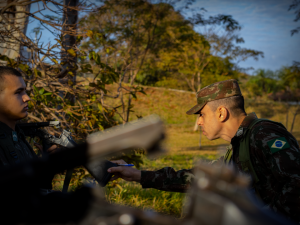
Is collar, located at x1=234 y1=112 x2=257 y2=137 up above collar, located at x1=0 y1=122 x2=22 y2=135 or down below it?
above

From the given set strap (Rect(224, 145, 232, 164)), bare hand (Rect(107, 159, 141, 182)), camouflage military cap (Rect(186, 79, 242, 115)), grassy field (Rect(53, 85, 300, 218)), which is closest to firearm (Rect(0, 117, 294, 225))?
bare hand (Rect(107, 159, 141, 182))

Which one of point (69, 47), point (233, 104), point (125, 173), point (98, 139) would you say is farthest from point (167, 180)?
point (69, 47)

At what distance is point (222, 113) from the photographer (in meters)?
2.28

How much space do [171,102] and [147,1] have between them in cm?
1435

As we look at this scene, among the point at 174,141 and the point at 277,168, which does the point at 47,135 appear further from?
the point at 174,141

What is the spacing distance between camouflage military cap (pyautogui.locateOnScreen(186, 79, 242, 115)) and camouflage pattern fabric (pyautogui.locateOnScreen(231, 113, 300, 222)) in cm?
49

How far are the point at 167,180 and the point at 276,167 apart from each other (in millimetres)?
904

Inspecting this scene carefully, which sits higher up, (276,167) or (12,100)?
(12,100)

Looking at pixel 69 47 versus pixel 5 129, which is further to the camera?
pixel 69 47

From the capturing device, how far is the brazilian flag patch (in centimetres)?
171

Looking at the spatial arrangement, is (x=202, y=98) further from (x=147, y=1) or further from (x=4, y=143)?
(x=147, y=1)

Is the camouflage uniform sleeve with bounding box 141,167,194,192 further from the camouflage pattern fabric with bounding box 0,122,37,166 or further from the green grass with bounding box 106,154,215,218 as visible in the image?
the green grass with bounding box 106,154,215,218

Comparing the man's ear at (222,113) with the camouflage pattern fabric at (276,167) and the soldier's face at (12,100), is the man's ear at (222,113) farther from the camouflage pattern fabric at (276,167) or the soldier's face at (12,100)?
the soldier's face at (12,100)

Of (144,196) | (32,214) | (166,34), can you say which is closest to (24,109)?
(32,214)
